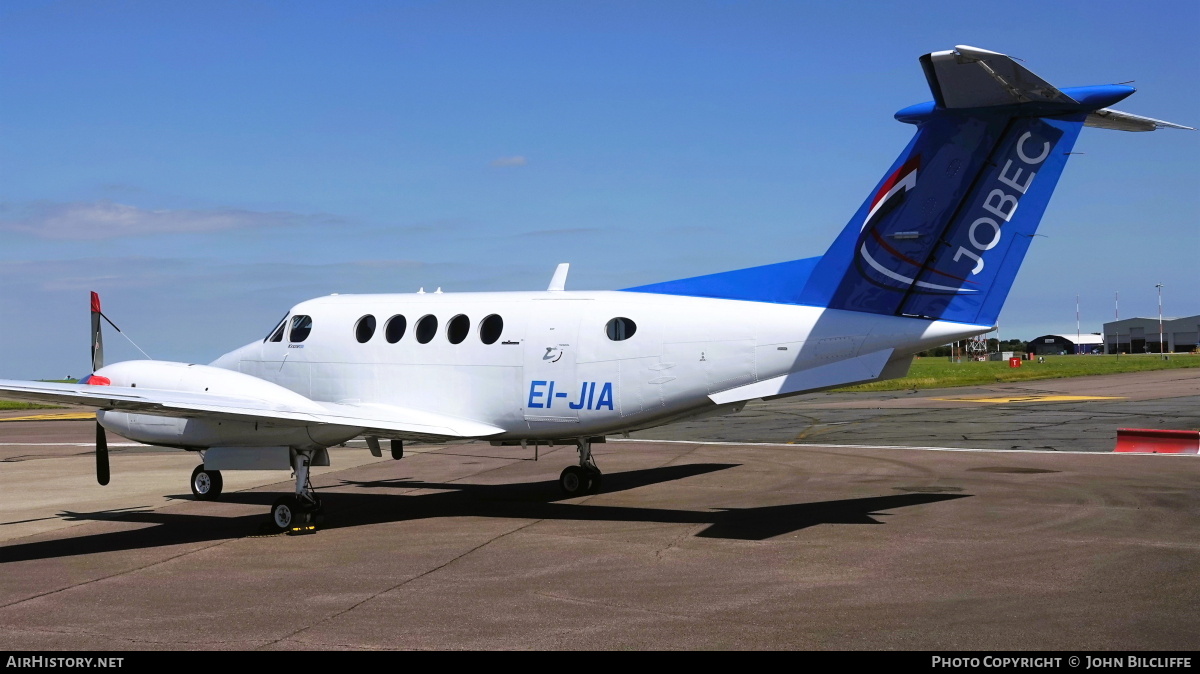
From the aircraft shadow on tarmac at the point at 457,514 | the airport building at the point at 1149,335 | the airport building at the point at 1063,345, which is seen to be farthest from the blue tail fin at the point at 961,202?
the airport building at the point at 1063,345

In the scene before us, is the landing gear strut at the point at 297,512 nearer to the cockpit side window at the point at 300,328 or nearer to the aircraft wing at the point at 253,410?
the aircraft wing at the point at 253,410

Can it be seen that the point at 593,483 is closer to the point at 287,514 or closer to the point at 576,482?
the point at 576,482

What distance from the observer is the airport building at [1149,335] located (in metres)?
168

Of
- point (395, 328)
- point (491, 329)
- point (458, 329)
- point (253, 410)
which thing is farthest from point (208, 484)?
point (491, 329)

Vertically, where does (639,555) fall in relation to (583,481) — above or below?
below

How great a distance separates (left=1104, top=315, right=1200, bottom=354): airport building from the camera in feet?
552

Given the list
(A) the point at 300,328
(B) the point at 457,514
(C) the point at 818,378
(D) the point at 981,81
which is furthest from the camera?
(A) the point at 300,328

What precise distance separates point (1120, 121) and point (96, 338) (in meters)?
15.8

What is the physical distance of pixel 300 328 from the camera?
16703 mm

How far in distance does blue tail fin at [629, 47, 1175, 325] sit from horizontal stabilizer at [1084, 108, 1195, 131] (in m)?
0.02

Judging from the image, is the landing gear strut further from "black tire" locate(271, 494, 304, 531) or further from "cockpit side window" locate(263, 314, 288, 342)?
"cockpit side window" locate(263, 314, 288, 342)

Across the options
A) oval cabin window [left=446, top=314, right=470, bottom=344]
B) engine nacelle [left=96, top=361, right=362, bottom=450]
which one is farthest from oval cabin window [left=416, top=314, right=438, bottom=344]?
engine nacelle [left=96, top=361, right=362, bottom=450]

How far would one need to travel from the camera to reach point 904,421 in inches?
1196

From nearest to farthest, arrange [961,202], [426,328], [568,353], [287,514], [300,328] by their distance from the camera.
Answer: [961,202] < [287,514] < [568,353] < [426,328] < [300,328]
